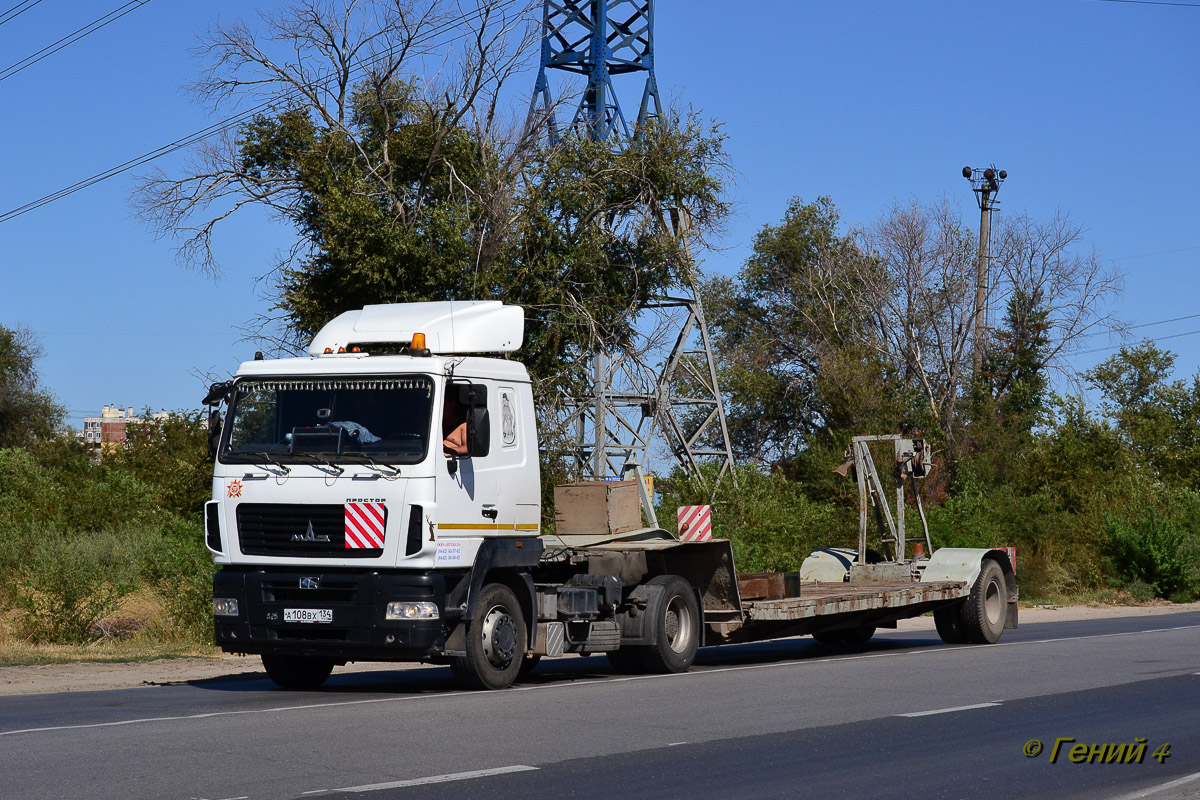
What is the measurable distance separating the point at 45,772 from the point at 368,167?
18550 mm

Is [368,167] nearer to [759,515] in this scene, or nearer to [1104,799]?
[759,515]

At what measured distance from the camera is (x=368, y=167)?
25.1 metres

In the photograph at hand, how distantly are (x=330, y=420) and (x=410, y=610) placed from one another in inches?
76.3

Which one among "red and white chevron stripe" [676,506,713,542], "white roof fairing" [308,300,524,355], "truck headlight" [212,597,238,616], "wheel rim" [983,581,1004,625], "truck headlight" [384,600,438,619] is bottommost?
"wheel rim" [983,581,1004,625]

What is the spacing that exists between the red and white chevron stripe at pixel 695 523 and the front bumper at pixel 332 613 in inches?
242

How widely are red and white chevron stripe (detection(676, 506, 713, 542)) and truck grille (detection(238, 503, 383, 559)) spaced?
20.9 ft

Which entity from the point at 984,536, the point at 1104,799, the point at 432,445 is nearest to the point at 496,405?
the point at 432,445

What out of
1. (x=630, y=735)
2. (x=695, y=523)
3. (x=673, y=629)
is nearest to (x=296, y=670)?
(x=673, y=629)

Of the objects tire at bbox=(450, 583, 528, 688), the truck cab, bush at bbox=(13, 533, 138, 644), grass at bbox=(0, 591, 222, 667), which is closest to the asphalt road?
tire at bbox=(450, 583, 528, 688)

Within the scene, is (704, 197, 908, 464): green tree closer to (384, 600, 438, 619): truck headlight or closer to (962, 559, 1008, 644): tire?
(962, 559, 1008, 644): tire

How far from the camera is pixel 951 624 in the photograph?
60.3 feet

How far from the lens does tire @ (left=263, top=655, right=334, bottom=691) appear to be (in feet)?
41.8

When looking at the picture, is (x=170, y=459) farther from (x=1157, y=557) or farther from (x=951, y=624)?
(x=1157, y=557)

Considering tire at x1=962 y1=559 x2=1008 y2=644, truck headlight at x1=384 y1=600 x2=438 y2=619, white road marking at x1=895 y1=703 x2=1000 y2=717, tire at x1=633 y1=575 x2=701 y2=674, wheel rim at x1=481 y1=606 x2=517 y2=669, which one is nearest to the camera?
white road marking at x1=895 y1=703 x2=1000 y2=717
